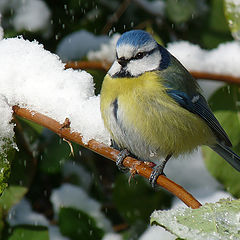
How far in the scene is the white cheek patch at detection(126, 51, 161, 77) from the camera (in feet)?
5.43

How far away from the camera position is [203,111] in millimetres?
1748

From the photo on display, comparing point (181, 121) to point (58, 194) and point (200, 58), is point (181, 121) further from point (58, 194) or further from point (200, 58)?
point (58, 194)

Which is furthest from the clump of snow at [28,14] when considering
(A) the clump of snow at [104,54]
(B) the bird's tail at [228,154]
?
(B) the bird's tail at [228,154]

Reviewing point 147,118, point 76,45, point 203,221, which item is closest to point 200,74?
point 147,118

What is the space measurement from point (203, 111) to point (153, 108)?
12.2 inches

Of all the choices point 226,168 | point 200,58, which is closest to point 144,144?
point 226,168

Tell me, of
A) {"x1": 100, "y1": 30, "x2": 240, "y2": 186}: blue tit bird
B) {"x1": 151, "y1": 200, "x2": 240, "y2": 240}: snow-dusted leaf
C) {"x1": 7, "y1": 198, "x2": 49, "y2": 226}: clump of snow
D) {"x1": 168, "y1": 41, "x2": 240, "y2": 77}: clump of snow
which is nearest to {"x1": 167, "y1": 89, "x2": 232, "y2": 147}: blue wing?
{"x1": 100, "y1": 30, "x2": 240, "y2": 186}: blue tit bird

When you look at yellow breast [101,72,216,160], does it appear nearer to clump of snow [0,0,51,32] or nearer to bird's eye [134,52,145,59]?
bird's eye [134,52,145,59]

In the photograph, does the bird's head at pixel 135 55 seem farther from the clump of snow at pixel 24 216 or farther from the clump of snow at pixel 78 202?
the clump of snow at pixel 24 216

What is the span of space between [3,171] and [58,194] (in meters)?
0.80

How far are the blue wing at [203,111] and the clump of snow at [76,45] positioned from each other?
50 cm

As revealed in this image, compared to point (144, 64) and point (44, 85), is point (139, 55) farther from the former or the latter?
point (44, 85)

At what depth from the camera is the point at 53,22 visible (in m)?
2.06

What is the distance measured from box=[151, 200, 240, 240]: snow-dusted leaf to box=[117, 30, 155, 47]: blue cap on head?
87 centimetres
